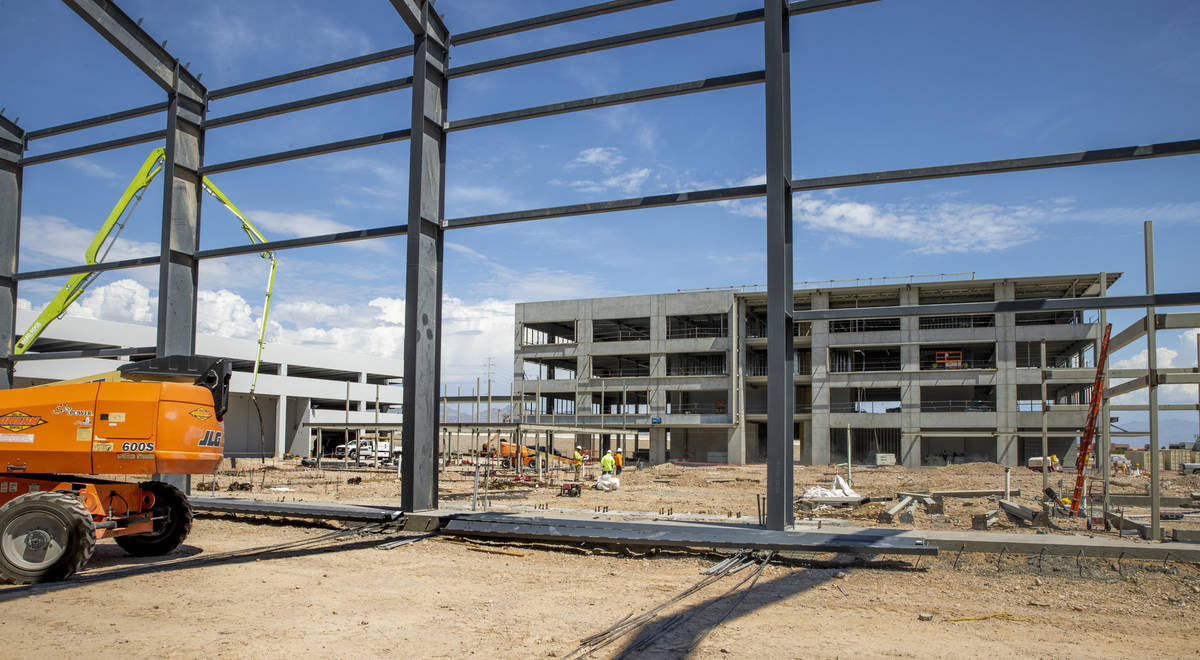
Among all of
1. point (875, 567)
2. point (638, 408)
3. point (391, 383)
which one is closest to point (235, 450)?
point (391, 383)

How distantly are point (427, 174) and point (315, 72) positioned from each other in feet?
10.7

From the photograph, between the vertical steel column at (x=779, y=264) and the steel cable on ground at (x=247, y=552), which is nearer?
the steel cable on ground at (x=247, y=552)

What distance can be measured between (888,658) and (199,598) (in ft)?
20.2

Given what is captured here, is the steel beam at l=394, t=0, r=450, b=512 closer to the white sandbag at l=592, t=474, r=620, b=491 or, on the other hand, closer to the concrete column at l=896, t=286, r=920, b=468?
the white sandbag at l=592, t=474, r=620, b=491

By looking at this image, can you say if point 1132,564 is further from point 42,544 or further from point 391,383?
point 391,383

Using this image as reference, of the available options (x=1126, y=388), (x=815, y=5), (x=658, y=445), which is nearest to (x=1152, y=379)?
(x=1126, y=388)

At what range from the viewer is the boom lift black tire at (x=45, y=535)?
332 inches

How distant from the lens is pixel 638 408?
6394cm

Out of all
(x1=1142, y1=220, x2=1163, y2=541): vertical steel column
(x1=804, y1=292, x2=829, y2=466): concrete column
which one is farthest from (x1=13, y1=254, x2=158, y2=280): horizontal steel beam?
(x1=804, y1=292, x2=829, y2=466): concrete column

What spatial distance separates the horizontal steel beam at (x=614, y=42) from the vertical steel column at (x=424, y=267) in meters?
0.59

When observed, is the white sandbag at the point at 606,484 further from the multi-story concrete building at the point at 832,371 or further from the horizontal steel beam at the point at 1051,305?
the multi-story concrete building at the point at 832,371

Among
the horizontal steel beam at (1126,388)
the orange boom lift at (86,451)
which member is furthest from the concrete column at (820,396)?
the orange boom lift at (86,451)

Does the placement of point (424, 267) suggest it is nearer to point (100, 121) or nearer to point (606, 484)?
point (100, 121)


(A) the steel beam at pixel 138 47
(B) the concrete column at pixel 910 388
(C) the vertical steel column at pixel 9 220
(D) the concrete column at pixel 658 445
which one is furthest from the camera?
(D) the concrete column at pixel 658 445
